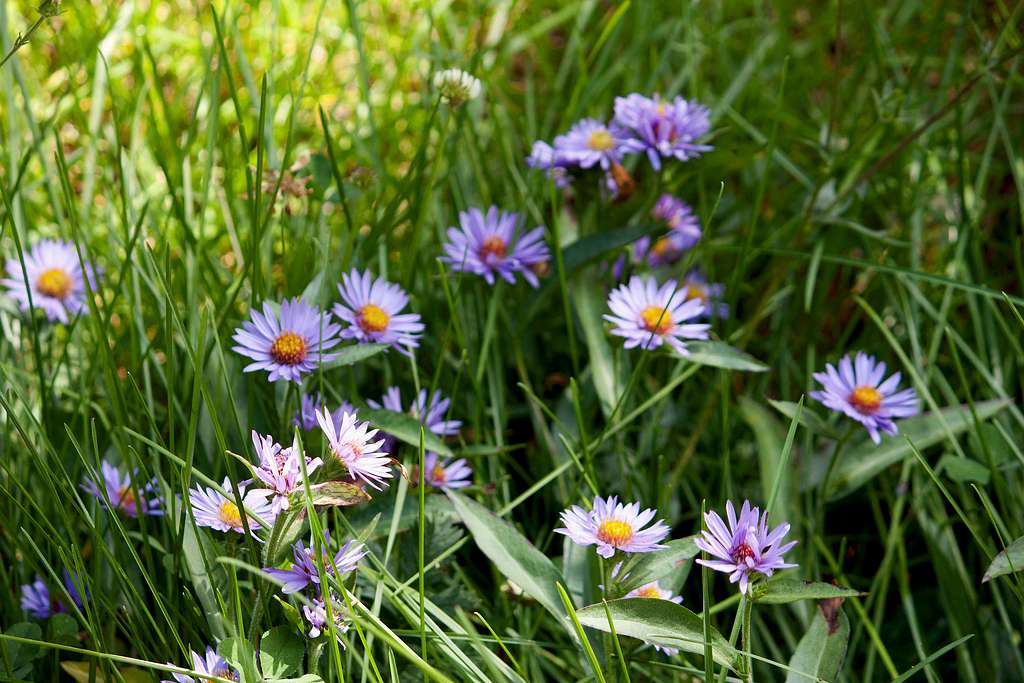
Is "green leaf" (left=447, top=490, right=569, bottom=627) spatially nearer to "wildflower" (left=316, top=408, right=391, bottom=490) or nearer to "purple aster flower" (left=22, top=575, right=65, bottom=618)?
"wildflower" (left=316, top=408, right=391, bottom=490)

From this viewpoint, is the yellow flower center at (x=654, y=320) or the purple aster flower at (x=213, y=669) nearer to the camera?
the purple aster flower at (x=213, y=669)

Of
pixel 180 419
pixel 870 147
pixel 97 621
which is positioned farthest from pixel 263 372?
pixel 870 147

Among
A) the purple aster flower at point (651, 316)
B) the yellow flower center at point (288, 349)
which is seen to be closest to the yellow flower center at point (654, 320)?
the purple aster flower at point (651, 316)

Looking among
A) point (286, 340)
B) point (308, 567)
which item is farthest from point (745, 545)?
point (286, 340)

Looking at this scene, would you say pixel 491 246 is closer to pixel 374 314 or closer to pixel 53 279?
pixel 374 314

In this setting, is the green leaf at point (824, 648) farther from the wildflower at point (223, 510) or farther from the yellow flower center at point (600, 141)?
the yellow flower center at point (600, 141)

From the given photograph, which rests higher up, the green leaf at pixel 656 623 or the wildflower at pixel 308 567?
the wildflower at pixel 308 567

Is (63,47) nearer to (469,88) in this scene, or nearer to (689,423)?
(469,88)
